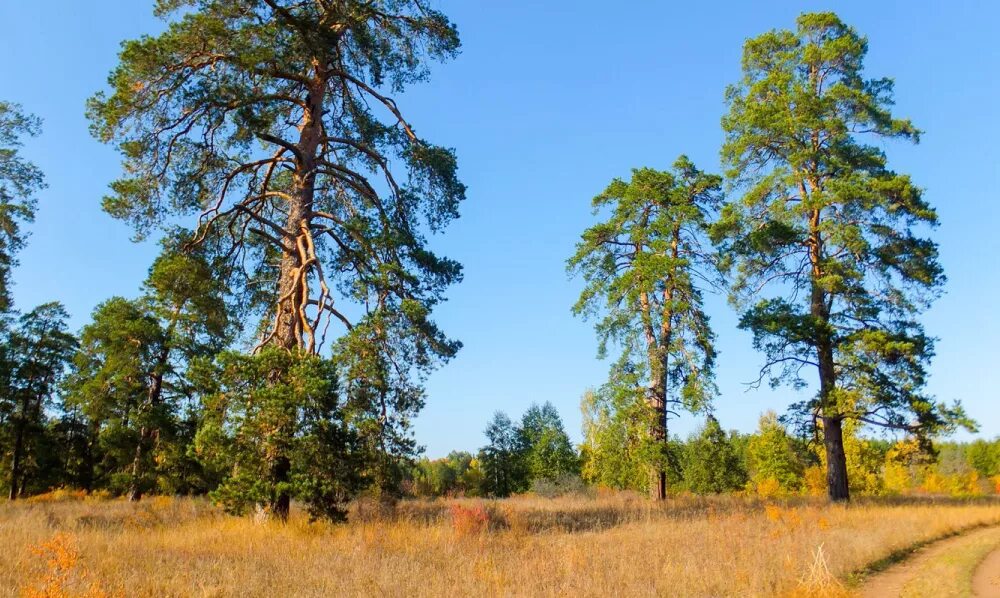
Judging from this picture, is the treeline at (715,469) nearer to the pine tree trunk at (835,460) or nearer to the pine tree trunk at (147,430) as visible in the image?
the pine tree trunk at (147,430)

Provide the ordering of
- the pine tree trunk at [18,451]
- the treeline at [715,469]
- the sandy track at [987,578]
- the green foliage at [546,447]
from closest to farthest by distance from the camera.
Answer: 1. the sandy track at [987,578]
2. the pine tree trunk at [18,451]
3. the treeline at [715,469]
4. the green foliage at [546,447]

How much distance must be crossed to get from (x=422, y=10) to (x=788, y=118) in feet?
43.3

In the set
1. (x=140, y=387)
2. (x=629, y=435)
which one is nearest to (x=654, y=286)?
(x=629, y=435)

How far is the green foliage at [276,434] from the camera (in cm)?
962

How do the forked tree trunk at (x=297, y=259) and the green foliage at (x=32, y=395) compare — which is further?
the green foliage at (x=32, y=395)

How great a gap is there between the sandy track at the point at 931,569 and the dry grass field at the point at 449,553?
13.8 inches

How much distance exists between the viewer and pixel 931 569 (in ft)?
29.5

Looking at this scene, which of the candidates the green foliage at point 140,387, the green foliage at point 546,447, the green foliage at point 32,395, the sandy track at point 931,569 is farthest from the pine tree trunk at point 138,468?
the green foliage at point 546,447

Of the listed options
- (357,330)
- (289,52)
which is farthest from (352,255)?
(289,52)

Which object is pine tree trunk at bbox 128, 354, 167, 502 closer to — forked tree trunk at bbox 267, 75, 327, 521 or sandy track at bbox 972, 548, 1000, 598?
forked tree trunk at bbox 267, 75, 327, 521

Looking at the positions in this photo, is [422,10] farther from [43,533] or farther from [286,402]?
[43,533]

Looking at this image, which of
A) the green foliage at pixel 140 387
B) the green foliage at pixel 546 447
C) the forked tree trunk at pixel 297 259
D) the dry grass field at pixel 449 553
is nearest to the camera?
the dry grass field at pixel 449 553

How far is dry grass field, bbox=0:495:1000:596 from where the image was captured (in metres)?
6.33

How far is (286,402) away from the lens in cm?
956
